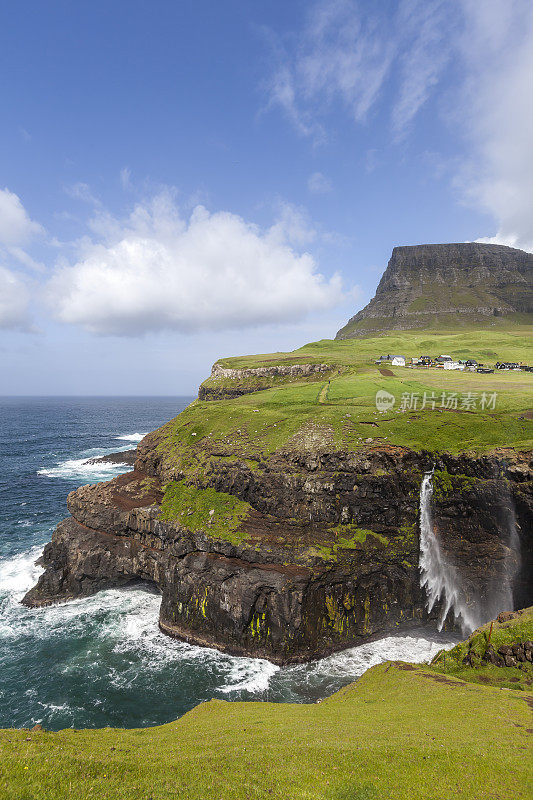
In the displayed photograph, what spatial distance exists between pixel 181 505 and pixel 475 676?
3048 cm

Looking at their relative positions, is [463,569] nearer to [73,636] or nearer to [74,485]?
[73,636]

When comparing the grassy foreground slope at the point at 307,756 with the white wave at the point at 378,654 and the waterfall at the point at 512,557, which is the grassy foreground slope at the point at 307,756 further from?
the waterfall at the point at 512,557

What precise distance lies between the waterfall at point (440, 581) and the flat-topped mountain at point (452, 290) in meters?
142

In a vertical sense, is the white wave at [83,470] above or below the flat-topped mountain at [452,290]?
below

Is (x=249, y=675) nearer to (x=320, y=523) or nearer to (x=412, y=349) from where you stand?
(x=320, y=523)

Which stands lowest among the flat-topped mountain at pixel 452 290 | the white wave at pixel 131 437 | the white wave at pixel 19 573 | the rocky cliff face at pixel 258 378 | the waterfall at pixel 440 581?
the white wave at pixel 19 573

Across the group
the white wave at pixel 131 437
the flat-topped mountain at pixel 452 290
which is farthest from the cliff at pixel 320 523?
the flat-topped mountain at pixel 452 290

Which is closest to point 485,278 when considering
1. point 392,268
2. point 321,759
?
point 392,268

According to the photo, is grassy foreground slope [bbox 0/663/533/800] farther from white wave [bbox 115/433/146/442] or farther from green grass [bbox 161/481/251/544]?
white wave [bbox 115/433/146/442]

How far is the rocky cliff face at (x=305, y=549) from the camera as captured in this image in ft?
107

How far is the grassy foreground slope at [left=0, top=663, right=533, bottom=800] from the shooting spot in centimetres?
1183

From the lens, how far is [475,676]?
22734 mm

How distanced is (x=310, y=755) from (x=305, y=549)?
65.2 feet

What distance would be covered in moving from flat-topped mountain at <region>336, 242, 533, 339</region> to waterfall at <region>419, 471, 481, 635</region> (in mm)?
142356
